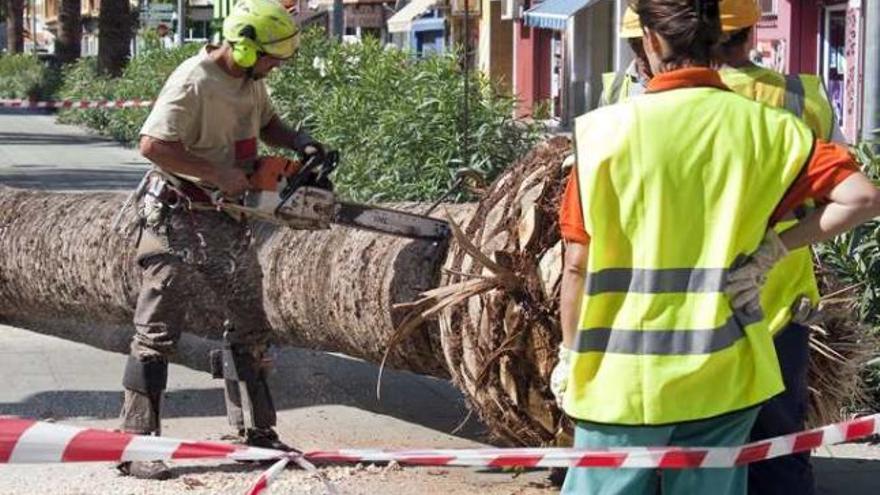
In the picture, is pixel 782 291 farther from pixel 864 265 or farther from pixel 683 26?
pixel 864 265

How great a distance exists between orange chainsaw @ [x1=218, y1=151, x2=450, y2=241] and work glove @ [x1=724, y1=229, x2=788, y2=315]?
9.70 feet

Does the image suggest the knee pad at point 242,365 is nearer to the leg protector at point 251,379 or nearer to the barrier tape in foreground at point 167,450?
the leg protector at point 251,379

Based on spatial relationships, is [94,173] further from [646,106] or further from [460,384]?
[646,106]

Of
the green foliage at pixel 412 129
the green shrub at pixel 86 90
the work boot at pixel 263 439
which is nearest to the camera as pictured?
the work boot at pixel 263 439

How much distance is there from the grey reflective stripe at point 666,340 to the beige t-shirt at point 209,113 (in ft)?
10.0

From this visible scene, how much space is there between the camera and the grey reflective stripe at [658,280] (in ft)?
11.2

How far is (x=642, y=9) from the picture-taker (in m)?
3.56

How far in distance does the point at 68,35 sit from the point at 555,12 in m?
15.7

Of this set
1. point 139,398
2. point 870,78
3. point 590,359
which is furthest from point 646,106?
point 870,78

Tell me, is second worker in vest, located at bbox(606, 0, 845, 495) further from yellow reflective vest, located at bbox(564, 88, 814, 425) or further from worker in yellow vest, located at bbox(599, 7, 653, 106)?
yellow reflective vest, located at bbox(564, 88, 814, 425)

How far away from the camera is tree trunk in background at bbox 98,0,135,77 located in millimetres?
33781

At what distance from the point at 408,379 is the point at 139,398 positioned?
206cm

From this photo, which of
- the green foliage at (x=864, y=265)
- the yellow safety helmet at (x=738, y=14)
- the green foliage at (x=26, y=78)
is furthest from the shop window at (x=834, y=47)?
the green foliage at (x=26, y=78)

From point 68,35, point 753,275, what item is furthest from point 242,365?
point 68,35
